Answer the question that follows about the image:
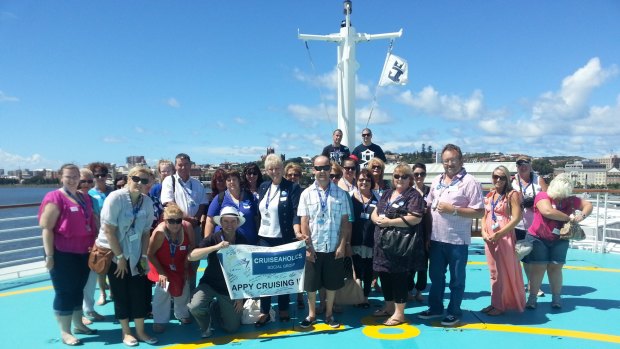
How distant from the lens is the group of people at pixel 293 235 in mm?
3900

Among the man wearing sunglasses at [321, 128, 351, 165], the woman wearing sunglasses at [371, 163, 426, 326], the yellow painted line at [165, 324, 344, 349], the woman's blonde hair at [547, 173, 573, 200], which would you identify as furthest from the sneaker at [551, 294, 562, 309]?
the man wearing sunglasses at [321, 128, 351, 165]

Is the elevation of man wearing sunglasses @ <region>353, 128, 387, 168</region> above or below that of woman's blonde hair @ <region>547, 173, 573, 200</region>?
above

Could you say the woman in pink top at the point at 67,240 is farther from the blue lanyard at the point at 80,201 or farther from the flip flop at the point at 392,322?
the flip flop at the point at 392,322

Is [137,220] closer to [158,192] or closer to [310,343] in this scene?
[158,192]

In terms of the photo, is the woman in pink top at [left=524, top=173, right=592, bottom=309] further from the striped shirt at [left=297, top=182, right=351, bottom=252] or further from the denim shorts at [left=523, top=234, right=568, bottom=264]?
the striped shirt at [left=297, top=182, right=351, bottom=252]

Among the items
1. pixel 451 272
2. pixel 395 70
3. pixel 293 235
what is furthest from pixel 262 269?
pixel 395 70

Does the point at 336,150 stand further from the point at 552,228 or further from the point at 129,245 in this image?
the point at 129,245

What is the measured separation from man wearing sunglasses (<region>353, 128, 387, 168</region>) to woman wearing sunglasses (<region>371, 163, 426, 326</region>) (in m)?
2.94

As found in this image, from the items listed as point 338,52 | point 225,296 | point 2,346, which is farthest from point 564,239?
point 338,52

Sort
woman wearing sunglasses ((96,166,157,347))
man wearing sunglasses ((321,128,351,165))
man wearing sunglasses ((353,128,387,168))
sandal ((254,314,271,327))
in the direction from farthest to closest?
man wearing sunglasses ((353,128,387,168)) < man wearing sunglasses ((321,128,351,165)) < sandal ((254,314,271,327)) < woman wearing sunglasses ((96,166,157,347))

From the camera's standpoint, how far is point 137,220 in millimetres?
3924

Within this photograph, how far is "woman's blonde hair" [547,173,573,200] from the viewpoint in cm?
457

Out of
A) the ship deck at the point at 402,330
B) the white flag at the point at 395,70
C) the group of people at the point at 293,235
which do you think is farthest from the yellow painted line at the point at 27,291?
the white flag at the point at 395,70

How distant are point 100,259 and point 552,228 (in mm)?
5242
